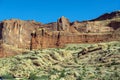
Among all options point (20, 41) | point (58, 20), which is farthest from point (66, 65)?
point (20, 41)

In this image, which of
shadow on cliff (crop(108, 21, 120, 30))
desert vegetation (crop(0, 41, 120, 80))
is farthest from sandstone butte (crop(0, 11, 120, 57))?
desert vegetation (crop(0, 41, 120, 80))

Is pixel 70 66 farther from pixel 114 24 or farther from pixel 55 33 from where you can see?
pixel 114 24

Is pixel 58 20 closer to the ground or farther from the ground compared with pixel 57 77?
farther from the ground

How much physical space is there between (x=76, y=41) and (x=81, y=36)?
103 inches

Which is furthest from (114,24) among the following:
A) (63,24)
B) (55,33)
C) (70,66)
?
(70,66)

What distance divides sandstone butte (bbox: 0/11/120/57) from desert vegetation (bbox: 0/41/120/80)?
22761mm

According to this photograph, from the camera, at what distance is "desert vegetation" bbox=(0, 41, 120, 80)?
68456 mm

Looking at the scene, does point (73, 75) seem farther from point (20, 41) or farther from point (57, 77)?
point (20, 41)

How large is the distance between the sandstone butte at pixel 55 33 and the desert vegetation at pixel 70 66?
74.7 feet

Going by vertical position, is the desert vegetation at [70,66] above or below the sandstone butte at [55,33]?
below

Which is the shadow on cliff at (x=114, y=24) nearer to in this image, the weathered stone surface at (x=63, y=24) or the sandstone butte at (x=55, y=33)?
the sandstone butte at (x=55, y=33)

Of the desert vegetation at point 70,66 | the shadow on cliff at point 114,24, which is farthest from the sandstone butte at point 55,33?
the desert vegetation at point 70,66

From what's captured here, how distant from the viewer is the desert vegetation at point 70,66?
225ft

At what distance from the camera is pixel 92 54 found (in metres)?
83.1
